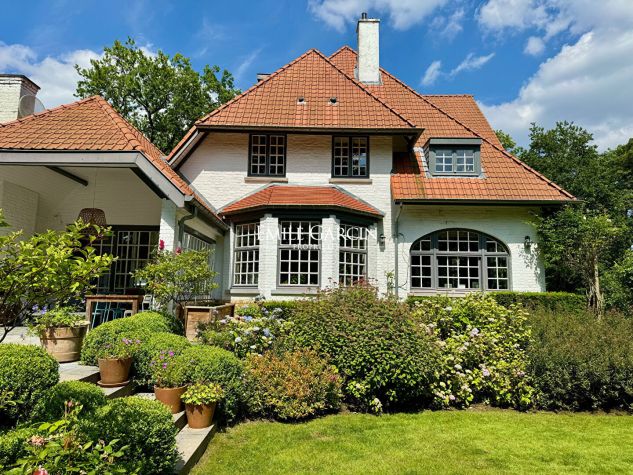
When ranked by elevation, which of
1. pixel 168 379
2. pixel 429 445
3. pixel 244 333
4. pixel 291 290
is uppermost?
pixel 291 290

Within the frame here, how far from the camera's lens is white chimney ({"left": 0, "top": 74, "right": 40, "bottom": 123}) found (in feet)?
37.9

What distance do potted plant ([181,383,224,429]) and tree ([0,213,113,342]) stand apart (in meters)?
2.70

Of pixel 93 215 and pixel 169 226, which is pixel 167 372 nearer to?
pixel 169 226

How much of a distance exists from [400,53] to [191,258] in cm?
1273

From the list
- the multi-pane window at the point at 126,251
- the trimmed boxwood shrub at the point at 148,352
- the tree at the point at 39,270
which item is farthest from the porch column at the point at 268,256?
the tree at the point at 39,270

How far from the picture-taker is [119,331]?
6.47m

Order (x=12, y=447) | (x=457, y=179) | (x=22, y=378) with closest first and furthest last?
(x=12, y=447) < (x=22, y=378) < (x=457, y=179)

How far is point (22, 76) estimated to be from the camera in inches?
459

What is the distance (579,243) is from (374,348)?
27.6 ft

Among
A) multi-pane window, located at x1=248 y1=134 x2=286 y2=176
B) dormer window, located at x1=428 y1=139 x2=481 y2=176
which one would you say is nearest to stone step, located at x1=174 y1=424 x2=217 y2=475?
multi-pane window, located at x1=248 y1=134 x2=286 y2=176

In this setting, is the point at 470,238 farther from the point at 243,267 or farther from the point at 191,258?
the point at 191,258

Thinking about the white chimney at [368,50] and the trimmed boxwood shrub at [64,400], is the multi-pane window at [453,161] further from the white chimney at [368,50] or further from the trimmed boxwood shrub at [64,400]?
the trimmed boxwood shrub at [64,400]

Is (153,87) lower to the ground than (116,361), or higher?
higher

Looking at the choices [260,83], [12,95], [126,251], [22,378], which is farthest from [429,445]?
[12,95]
